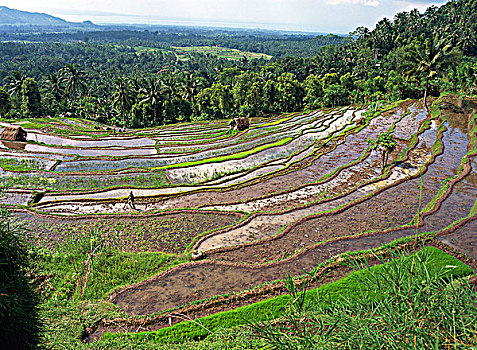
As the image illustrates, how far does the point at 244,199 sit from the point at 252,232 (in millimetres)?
4640

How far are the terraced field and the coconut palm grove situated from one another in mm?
125

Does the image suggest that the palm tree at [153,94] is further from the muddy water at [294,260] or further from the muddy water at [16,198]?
the muddy water at [294,260]

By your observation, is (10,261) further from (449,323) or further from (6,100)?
(6,100)

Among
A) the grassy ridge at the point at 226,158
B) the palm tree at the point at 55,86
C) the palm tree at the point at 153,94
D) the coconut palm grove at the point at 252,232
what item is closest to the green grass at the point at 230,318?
the coconut palm grove at the point at 252,232

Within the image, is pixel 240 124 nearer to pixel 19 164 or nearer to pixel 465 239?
pixel 19 164

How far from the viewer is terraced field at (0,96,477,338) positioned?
43.9 feet

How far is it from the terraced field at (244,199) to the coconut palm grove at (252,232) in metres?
0.12

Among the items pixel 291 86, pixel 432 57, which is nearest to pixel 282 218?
pixel 432 57

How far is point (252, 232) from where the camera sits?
1703 cm

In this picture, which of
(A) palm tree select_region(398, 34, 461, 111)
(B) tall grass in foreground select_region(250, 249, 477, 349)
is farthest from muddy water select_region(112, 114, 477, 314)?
(A) palm tree select_region(398, 34, 461, 111)

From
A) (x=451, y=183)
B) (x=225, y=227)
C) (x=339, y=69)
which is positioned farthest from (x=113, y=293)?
(x=339, y=69)

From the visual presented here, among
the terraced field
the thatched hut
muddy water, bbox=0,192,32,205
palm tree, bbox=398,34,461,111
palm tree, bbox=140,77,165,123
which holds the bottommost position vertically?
muddy water, bbox=0,192,32,205

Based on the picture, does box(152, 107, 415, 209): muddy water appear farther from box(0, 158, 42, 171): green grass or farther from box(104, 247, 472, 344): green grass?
box(0, 158, 42, 171): green grass

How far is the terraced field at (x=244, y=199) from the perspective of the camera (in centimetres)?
1337
